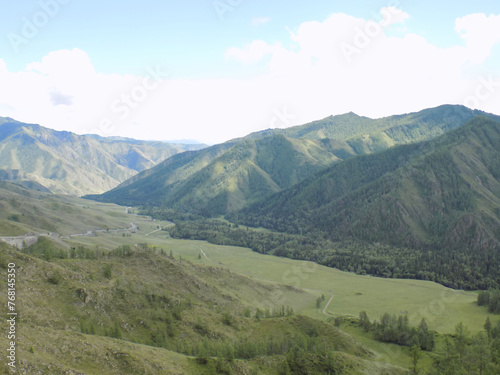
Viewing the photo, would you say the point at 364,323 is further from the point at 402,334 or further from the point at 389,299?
the point at 389,299

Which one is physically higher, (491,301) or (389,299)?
(491,301)

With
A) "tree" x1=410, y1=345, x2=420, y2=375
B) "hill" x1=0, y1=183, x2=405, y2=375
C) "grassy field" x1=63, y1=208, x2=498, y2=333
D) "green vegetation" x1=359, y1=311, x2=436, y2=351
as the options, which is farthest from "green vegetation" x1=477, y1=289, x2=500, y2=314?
"hill" x1=0, y1=183, x2=405, y2=375

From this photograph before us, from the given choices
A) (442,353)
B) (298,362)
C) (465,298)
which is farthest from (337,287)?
(298,362)

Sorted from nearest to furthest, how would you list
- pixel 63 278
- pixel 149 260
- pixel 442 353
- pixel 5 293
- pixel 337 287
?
pixel 5 293 < pixel 63 278 < pixel 442 353 < pixel 149 260 < pixel 337 287

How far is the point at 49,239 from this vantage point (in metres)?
157

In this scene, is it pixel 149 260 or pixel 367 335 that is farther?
pixel 149 260

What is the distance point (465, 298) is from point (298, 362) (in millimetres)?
123742

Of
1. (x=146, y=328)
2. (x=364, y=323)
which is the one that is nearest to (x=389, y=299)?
(x=364, y=323)

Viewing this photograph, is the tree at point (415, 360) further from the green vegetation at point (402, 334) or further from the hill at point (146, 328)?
the green vegetation at point (402, 334)

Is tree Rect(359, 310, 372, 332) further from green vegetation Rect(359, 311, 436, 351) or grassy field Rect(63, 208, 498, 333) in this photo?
grassy field Rect(63, 208, 498, 333)

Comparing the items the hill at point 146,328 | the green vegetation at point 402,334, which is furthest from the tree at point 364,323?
the hill at point 146,328

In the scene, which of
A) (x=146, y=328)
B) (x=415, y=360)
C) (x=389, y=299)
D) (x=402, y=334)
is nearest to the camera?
(x=146, y=328)

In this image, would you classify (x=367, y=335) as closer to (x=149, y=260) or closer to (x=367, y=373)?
(x=367, y=373)

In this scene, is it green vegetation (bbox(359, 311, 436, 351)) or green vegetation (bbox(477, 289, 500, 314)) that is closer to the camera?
green vegetation (bbox(359, 311, 436, 351))
